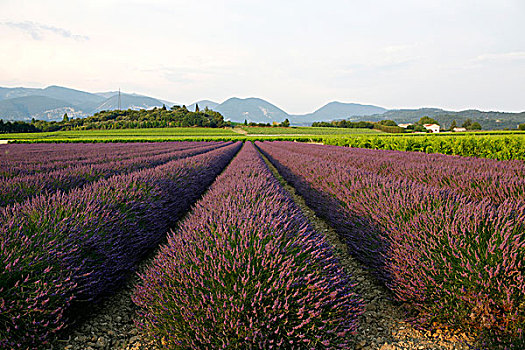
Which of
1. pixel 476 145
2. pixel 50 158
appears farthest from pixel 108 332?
pixel 476 145

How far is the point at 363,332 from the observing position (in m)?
2.45

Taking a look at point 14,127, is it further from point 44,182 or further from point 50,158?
point 44,182

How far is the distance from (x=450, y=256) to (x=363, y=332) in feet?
3.18

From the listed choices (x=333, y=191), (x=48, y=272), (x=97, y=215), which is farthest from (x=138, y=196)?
(x=333, y=191)

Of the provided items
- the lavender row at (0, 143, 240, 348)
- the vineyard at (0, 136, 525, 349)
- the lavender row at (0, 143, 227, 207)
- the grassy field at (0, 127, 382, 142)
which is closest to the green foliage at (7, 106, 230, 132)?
the grassy field at (0, 127, 382, 142)

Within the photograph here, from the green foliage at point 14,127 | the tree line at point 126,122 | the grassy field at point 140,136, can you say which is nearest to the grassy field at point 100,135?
the grassy field at point 140,136

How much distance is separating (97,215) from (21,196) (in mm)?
2225

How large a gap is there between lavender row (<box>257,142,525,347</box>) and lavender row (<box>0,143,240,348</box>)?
2748 mm

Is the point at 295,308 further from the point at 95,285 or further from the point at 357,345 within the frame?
the point at 95,285

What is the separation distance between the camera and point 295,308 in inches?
70.9

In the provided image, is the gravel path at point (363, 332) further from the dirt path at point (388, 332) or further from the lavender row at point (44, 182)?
the lavender row at point (44, 182)

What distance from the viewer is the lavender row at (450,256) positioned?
1965 mm

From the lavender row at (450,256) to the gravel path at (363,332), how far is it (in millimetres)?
179

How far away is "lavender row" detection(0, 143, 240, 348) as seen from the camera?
1.94 metres
